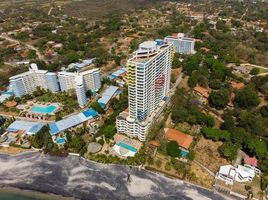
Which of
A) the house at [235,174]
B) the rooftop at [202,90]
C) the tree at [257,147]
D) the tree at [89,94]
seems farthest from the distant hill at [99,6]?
the house at [235,174]

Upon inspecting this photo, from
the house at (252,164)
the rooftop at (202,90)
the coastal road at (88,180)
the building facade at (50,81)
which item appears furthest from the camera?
the rooftop at (202,90)

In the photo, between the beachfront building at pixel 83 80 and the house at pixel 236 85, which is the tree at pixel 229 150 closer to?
the house at pixel 236 85

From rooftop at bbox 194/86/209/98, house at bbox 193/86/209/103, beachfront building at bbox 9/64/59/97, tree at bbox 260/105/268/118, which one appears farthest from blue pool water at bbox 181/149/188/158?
beachfront building at bbox 9/64/59/97

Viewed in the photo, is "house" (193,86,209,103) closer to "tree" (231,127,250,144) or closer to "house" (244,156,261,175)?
"tree" (231,127,250,144)

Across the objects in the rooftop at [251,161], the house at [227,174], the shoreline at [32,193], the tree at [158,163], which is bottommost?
the shoreline at [32,193]

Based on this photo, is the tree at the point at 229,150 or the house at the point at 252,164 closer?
the house at the point at 252,164
